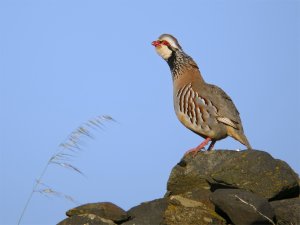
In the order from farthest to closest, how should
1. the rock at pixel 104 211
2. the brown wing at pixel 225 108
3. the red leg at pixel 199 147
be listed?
1. the brown wing at pixel 225 108
2. the red leg at pixel 199 147
3. the rock at pixel 104 211

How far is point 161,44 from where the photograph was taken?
10758 millimetres

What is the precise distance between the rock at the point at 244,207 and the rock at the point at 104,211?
144cm

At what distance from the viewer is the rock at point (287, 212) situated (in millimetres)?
7113

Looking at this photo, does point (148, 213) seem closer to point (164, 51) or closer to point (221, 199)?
point (221, 199)

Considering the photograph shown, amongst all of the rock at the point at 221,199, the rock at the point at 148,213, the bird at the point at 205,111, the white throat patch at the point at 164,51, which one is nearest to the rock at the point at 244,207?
the rock at the point at 221,199

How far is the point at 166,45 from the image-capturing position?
1073 centimetres

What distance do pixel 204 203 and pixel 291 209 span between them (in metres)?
1.27

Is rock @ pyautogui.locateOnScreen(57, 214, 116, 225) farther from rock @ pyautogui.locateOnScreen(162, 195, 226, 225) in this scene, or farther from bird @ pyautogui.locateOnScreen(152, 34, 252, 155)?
bird @ pyautogui.locateOnScreen(152, 34, 252, 155)

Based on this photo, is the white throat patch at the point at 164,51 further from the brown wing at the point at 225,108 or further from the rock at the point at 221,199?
the rock at the point at 221,199

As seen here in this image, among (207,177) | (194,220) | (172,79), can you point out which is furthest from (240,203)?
(172,79)

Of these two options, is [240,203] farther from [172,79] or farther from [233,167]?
[172,79]

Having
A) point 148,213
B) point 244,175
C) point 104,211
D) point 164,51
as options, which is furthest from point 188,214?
point 164,51

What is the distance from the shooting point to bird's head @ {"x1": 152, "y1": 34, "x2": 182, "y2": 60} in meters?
10.7

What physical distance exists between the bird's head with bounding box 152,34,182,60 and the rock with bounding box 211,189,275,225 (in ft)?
14.1
